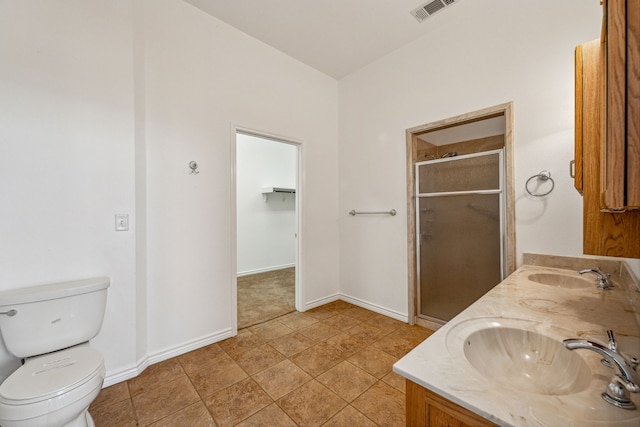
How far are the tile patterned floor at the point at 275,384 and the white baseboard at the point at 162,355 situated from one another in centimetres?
4

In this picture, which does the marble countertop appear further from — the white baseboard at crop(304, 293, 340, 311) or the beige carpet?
the beige carpet

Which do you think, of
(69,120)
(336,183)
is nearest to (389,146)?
(336,183)

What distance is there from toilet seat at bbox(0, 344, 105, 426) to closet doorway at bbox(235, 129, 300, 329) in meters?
2.59

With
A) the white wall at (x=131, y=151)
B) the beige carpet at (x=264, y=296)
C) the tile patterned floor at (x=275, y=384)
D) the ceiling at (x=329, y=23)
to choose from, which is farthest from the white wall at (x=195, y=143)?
the beige carpet at (x=264, y=296)

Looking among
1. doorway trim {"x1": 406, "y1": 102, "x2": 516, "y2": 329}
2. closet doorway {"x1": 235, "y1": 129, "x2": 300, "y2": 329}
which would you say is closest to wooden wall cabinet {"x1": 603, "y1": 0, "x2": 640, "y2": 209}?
doorway trim {"x1": 406, "y1": 102, "x2": 516, "y2": 329}

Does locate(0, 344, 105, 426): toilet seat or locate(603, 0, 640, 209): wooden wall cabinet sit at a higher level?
locate(603, 0, 640, 209): wooden wall cabinet

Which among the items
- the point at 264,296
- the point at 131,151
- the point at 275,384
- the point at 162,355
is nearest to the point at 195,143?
the point at 131,151

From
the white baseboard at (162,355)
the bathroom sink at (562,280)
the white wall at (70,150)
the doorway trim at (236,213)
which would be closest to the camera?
the white wall at (70,150)

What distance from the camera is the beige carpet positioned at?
9.62 ft

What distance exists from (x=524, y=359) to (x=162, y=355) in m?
2.41

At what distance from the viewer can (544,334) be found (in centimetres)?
89

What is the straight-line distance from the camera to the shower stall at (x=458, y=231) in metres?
2.17

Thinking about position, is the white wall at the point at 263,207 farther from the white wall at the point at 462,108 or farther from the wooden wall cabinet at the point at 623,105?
the wooden wall cabinet at the point at 623,105

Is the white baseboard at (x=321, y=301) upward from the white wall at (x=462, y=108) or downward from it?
downward
